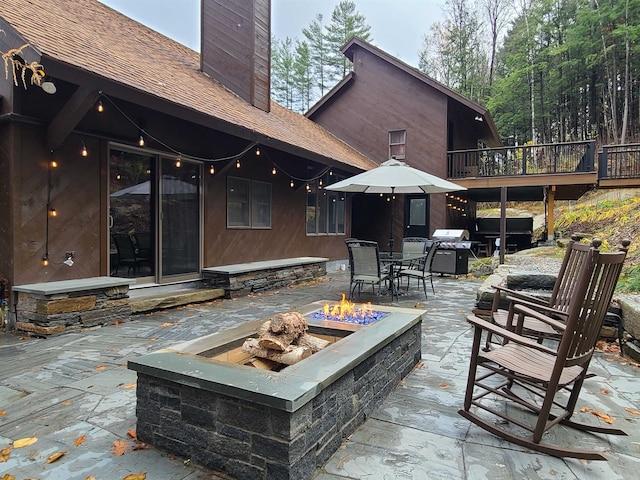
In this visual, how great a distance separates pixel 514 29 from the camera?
22641 millimetres

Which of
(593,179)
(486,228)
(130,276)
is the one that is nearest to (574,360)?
(130,276)

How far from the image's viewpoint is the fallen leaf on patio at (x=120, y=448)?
1909 millimetres

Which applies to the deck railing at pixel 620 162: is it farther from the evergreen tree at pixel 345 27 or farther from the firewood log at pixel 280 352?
the evergreen tree at pixel 345 27

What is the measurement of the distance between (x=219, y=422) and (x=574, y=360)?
1.74 meters

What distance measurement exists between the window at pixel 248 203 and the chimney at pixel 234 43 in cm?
215

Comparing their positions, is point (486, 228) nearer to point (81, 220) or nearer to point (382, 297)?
point (382, 297)

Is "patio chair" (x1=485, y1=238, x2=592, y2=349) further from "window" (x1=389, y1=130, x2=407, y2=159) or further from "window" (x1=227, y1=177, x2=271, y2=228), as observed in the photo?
"window" (x1=389, y1=130, x2=407, y2=159)

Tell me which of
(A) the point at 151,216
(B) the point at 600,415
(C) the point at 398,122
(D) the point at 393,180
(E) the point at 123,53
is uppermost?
(C) the point at 398,122

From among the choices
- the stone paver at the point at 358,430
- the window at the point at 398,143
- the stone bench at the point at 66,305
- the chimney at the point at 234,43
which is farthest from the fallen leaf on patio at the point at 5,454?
the window at the point at 398,143

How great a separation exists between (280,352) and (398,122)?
11175 millimetres

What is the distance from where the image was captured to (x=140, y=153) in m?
5.50

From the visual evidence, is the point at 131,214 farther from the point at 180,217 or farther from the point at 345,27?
the point at 345,27

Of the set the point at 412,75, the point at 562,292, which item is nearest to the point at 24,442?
the point at 562,292

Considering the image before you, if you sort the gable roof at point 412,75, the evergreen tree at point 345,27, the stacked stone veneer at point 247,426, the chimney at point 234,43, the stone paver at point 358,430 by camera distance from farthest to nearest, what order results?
the evergreen tree at point 345,27 < the gable roof at point 412,75 < the chimney at point 234,43 < the stone paver at point 358,430 < the stacked stone veneer at point 247,426
